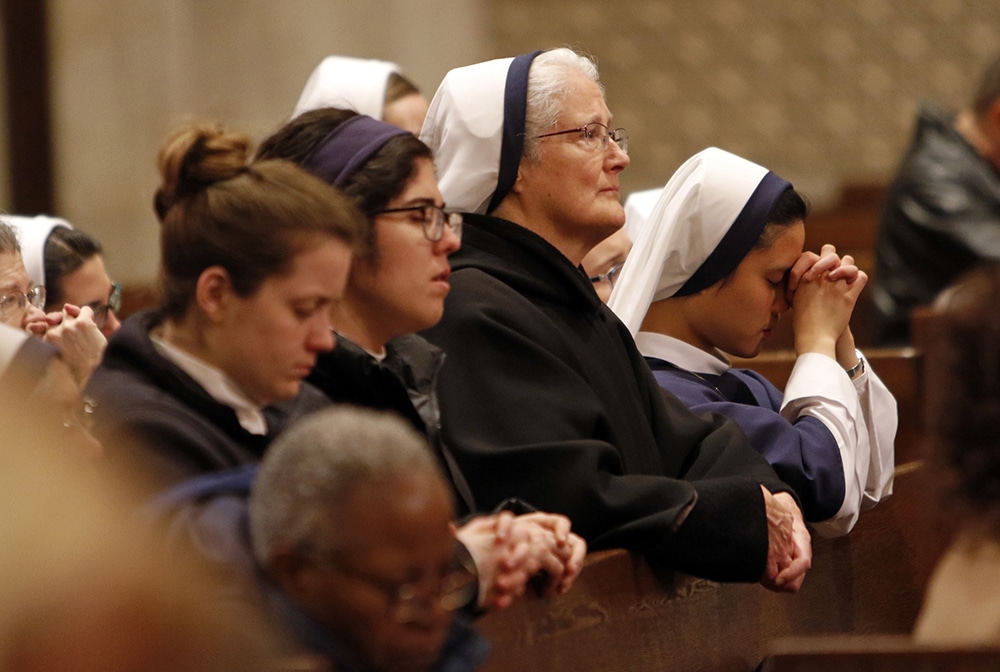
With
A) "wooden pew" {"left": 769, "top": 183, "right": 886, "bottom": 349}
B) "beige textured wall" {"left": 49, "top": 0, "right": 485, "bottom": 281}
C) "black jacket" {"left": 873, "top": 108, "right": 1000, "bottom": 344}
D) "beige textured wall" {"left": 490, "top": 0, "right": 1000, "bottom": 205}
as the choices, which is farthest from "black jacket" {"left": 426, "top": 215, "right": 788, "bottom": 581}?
"beige textured wall" {"left": 490, "top": 0, "right": 1000, "bottom": 205}

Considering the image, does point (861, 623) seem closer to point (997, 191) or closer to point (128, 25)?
point (997, 191)

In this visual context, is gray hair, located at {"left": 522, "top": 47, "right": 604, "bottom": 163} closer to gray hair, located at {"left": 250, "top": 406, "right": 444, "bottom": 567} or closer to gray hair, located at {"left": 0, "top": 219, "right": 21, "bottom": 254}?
gray hair, located at {"left": 0, "top": 219, "right": 21, "bottom": 254}

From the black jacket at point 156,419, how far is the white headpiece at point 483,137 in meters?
1.26

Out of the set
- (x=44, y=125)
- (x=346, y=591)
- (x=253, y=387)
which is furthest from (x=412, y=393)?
(x=44, y=125)

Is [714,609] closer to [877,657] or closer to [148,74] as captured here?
[877,657]

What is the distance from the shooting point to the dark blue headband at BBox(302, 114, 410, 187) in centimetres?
333

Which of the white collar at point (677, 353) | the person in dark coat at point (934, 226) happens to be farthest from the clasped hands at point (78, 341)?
the person in dark coat at point (934, 226)

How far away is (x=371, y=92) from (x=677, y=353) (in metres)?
2.20

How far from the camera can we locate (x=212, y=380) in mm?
2699

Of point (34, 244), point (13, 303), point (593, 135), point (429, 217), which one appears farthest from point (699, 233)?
point (34, 244)

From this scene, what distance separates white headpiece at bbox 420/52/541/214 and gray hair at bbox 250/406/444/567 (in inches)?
66.6

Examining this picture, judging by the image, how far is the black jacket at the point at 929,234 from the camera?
8.33m

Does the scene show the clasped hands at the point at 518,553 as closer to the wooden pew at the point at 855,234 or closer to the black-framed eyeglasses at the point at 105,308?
the black-framed eyeglasses at the point at 105,308

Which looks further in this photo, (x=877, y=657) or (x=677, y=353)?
(x=677, y=353)
